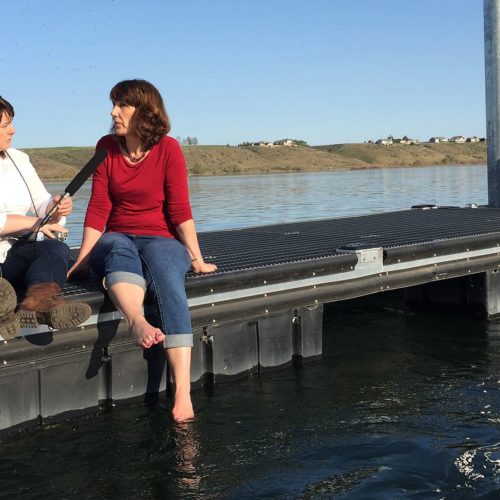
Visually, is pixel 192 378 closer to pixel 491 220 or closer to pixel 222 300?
pixel 222 300

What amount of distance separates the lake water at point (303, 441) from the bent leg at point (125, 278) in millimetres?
752

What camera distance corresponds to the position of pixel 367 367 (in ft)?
21.8

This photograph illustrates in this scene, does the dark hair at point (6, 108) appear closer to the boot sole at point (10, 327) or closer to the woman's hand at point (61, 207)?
the woman's hand at point (61, 207)

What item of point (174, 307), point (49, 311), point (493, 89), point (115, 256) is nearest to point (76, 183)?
point (115, 256)

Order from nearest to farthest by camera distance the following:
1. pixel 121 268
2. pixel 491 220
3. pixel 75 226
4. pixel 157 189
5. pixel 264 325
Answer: pixel 121 268 < pixel 157 189 < pixel 264 325 < pixel 491 220 < pixel 75 226

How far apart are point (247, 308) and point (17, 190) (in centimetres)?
191

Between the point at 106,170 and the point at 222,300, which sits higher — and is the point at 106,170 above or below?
above

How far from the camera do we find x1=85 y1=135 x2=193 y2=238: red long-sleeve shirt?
5.19 m

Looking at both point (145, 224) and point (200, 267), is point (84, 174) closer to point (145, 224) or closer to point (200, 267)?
point (145, 224)

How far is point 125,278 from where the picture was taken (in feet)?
15.8

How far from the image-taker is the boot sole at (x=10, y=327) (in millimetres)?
4359

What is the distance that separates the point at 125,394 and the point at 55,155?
126m

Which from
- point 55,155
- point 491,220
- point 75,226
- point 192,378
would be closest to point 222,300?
point 192,378

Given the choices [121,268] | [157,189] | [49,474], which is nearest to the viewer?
[49,474]
